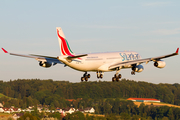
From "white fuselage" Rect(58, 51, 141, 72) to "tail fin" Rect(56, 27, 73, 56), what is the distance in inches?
85.7

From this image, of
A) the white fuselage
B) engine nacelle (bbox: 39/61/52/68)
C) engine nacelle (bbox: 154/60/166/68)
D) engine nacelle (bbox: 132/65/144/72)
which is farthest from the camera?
engine nacelle (bbox: 132/65/144/72)

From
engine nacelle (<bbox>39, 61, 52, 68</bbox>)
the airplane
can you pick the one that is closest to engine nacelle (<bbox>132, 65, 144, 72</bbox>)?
the airplane

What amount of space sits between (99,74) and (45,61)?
13.3 metres

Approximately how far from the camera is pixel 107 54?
86.6 meters

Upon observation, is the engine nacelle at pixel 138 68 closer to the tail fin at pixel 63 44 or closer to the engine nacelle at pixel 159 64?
the engine nacelle at pixel 159 64

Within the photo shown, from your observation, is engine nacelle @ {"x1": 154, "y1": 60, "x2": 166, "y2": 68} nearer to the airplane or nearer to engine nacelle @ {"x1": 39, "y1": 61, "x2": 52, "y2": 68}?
the airplane

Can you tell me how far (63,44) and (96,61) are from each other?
966 centimetres

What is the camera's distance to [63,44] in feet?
253

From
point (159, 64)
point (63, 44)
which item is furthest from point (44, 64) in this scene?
point (159, 64)

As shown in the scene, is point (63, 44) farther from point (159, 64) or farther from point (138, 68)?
point (159, 64)

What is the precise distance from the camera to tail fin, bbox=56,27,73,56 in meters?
76.9

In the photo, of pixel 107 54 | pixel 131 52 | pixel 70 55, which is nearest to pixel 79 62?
pixel 70 55

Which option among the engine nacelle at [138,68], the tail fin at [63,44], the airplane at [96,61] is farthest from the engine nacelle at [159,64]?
the tail fin at [63,44]

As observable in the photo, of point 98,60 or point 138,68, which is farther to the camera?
point 138,68
